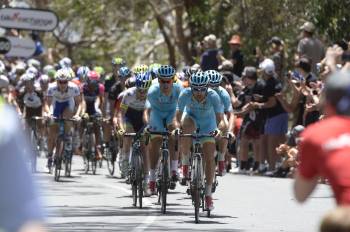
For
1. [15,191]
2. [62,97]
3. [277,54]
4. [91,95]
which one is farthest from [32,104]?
[15,191]

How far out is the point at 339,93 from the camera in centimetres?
703

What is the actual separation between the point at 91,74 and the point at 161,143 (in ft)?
30.3

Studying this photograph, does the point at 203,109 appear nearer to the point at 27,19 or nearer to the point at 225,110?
the point at 225,110

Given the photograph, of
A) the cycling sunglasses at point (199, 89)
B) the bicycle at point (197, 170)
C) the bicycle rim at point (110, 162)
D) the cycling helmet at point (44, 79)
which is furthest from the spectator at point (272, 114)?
the cycling helmet at point (44, 79)

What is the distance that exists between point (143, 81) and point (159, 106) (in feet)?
3.67

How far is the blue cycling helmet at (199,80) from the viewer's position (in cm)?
1748

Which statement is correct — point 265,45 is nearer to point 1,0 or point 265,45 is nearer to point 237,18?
point 237,18

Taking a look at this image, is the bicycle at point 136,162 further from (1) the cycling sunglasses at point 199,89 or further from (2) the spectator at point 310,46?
(2) the spectator at point 310,46

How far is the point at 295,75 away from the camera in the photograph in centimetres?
2488

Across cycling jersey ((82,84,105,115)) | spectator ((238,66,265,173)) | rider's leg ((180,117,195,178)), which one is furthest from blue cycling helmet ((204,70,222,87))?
cycling jersey ((82,84,105,115))

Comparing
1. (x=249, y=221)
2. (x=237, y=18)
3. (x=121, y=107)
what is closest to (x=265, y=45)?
(x=237, y=18)

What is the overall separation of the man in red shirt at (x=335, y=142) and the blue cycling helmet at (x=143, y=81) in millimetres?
13635

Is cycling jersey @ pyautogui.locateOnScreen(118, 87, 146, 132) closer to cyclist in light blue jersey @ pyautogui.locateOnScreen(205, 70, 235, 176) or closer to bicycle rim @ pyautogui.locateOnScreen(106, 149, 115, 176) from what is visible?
cyclist in light blue jersey @ pyautogui.locateOnScreen(205, 70, 235, 176)

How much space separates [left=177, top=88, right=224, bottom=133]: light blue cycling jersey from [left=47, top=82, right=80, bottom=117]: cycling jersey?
717 centimetres
